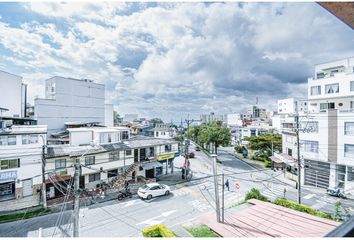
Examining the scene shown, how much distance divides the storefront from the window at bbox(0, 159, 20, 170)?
0.40 meters

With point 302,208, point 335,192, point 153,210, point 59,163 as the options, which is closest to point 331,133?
point 335,192

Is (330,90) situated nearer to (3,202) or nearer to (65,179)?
(65,179)

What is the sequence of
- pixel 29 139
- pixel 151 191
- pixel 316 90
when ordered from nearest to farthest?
pixel 29 139
pixel 151 191
pixel 316 90

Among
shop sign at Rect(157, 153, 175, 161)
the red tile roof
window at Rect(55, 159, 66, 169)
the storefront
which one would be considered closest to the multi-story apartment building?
the red tile roof

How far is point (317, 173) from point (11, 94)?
35.7 m

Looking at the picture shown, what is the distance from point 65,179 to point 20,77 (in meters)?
18.5

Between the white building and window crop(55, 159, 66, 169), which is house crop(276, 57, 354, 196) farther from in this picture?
the white building

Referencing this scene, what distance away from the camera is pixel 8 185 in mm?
15656

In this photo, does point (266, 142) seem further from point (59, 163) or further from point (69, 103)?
point (69, 103)

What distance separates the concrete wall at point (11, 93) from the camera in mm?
26000

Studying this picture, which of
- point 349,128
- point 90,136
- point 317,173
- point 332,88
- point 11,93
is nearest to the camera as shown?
point 349,128

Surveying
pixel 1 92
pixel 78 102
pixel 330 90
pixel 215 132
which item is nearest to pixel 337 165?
pixel 330 90

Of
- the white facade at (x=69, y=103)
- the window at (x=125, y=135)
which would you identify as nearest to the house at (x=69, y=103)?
the white facade at (x=69, y=103)

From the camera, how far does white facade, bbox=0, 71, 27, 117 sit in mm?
26000
